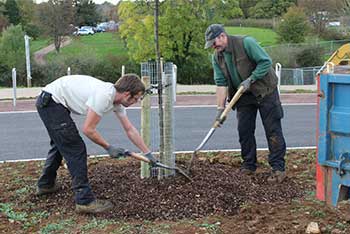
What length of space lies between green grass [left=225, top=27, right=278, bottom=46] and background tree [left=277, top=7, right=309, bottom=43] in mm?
960

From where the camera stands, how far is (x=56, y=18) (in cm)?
3600

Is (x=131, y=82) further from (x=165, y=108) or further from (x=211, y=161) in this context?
(x=211, y=161)

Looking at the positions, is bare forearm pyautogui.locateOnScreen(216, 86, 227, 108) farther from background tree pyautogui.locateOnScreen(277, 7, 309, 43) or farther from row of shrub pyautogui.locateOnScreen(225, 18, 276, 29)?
row of shrub pyautogui.locateOnScreen(225, 18, 276, 29)

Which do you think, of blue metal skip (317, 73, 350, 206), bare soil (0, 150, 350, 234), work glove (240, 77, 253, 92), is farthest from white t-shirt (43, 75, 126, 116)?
blue metal skip (317, 73, 350, 206)

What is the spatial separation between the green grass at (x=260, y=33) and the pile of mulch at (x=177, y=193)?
101 feet

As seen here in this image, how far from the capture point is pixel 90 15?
172 ft

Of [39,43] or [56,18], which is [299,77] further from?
[39,43]

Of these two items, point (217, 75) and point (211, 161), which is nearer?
point (217, 75)

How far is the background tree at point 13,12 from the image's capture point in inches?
1687

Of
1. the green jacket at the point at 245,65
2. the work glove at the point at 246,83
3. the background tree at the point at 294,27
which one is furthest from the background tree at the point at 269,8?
the work glove at the point at 246,83

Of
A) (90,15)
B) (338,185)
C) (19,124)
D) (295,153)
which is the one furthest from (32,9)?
(338,185)

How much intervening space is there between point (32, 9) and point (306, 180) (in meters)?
37.8

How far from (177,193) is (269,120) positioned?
4.65 ft

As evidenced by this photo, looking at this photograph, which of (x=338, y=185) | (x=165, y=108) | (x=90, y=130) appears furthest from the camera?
(x=165, y=108)
